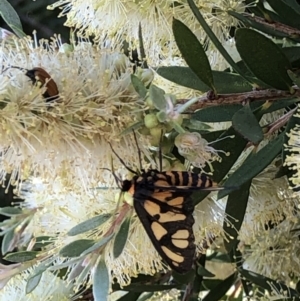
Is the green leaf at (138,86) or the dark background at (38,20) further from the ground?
the dark background at (38,20)

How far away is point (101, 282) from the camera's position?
696 millimetres

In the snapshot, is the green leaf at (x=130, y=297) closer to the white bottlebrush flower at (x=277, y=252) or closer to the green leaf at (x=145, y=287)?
the green leaf at (x=145, y=287)

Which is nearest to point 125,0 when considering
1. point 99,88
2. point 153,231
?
point 99,88

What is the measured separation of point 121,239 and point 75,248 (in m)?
0.06

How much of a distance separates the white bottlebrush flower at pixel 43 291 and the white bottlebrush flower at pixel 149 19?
0.35 metres

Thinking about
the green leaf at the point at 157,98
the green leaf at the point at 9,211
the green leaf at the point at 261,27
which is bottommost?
the green leaf at the point at 9,211

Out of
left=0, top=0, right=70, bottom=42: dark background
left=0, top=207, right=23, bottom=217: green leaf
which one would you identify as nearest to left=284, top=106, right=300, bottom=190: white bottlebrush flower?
left=0, top=207, right=23, bottom=217: green leaf

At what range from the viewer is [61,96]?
65 centimetres

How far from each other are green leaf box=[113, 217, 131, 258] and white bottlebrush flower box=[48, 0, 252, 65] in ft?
0.86

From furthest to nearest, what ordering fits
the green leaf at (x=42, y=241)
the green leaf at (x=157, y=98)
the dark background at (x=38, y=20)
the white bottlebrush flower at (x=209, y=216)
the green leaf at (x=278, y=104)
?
the dark background at (x=38, y=20) → the green leaf at (x=42, y=241) → the white bottlebrush flower at (x=209, y=216) → the green leaf at (x=278, y=104) → the green leaf at (x=157, y=98)

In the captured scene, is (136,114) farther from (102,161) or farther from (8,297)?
(8,297)

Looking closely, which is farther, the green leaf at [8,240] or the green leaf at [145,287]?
the green leaf at [8,240]

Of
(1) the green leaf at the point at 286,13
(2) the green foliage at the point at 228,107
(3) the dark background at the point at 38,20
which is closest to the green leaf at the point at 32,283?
(2) the green foliage at the point at 228,107

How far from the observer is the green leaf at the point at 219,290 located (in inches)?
40.9
